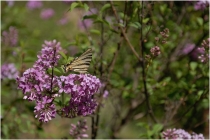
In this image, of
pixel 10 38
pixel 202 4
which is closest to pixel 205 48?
pixel 202 4

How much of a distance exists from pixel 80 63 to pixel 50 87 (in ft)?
0.98

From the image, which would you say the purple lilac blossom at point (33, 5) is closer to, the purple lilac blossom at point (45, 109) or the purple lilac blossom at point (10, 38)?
the purple lilac blossom at point (10, 38)

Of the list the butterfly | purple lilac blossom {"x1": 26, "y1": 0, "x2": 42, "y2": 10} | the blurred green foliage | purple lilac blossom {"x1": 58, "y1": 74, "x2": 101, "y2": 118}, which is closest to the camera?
purple lilac blossom {"x1": 58, "y1": 74, "x2": 101, "y2": 118}

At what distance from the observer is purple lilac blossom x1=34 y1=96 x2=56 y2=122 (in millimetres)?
1937

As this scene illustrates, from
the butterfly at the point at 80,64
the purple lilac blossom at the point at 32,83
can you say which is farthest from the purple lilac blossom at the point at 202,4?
the purple lilac blossom at the point at 32,83

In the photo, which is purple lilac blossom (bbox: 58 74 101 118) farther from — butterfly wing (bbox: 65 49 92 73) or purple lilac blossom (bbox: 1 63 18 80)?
purple lilac blossom (bbox: 1 63 18 80)

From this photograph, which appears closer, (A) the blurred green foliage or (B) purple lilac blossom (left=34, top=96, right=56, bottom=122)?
(B) purple lilac blossom (left=34, top=96, right=56, bottom=122)

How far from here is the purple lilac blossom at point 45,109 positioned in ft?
6.36

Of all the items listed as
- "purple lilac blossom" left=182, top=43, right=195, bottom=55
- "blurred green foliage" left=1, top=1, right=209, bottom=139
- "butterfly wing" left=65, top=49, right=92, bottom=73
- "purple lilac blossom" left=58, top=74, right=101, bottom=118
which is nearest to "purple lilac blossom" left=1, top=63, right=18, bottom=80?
"blurred green foliage" left=1, top=1, right=209, bottom=139

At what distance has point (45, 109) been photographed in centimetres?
196

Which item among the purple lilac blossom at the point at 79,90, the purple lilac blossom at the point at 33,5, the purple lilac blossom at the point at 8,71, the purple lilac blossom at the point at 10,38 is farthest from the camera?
the purple lilac blossom at the point at 33,5

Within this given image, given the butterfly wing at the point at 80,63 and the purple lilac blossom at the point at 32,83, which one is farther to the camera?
the butterfly wing at the point at 80,63

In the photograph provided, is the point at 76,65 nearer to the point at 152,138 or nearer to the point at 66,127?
the point at 152,138

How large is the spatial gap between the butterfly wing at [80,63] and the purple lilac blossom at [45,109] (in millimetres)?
282
